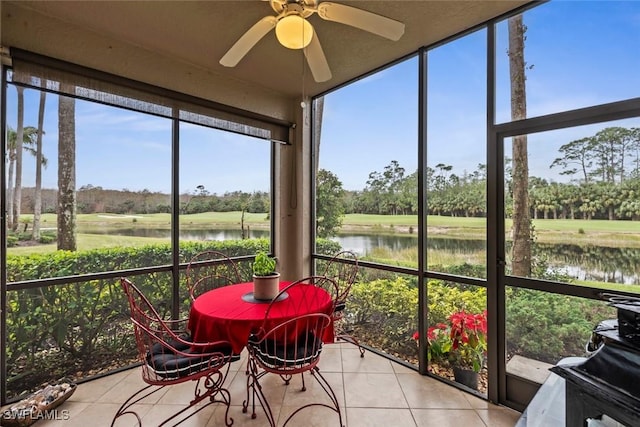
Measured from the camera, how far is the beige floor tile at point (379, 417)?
1961mm

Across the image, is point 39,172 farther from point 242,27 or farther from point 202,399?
point 202,399

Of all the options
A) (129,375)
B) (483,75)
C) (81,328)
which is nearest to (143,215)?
(81,328)

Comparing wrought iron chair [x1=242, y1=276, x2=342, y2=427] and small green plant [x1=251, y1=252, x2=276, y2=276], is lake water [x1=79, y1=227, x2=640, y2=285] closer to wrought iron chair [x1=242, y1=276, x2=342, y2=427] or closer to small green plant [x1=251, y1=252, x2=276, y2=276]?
wrought iron chair [x1=242, y1=276, x2=342, y2=427]

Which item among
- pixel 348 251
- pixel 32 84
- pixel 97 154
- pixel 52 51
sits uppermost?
pixel 52 51

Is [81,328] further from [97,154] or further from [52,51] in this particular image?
[52,51]

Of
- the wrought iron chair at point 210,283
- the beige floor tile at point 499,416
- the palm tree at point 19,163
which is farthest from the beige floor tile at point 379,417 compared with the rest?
the palm tree at point 19,163

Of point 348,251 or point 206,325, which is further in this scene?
point 348,251

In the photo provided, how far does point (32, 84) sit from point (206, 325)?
2.19m

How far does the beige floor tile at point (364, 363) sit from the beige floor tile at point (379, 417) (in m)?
0.56

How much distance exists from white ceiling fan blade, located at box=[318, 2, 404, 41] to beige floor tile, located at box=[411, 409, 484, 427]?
253cm

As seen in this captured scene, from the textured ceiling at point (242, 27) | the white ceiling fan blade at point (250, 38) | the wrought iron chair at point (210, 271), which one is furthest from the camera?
the wrought iron chair at point (210, 271)

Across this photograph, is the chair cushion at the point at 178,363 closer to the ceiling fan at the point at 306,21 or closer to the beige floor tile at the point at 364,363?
the beige floor tile at the point at 364,363

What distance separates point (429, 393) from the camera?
232 centimetres

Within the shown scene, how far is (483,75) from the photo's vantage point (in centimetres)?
233
